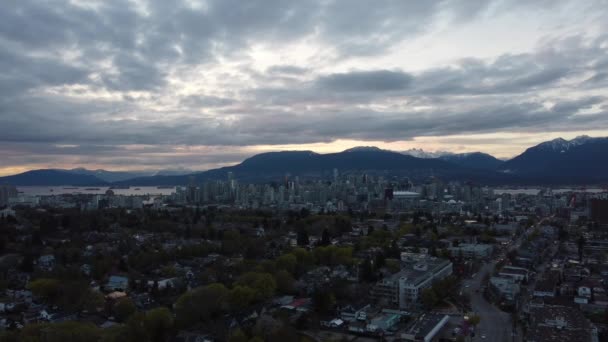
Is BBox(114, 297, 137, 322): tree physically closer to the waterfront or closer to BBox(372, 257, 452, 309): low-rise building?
BBox(372, 257, 452, 309): low-rise building

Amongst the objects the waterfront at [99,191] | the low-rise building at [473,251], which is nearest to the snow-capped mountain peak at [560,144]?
the waterfront at [99,191]

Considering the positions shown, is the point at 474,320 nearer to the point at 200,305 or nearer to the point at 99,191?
the point at 200,305

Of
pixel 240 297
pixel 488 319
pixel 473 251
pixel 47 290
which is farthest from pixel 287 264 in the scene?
pixel 473 251

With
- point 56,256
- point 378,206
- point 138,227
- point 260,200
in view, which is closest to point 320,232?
point 138,227

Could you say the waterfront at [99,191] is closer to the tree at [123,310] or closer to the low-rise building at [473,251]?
the low-rise building at [473,251]

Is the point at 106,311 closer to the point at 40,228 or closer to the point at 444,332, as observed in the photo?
the point at 444,332

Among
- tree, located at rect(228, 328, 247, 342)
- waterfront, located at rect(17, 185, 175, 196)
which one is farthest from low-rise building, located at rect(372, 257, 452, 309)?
waterfront, located at rect(17, 185, 175, 196)
